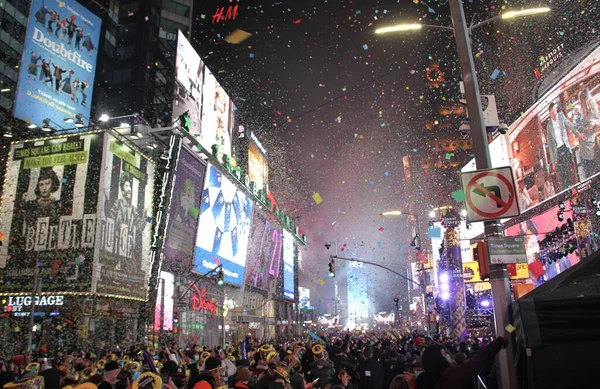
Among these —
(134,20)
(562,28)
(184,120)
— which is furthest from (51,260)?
(562,28)

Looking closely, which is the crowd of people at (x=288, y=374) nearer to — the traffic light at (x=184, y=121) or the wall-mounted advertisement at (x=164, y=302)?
the wall-mounted advertisement at (x=164, y=302)

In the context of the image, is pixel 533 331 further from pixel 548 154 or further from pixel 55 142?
pixel 548 154

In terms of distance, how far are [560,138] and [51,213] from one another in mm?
39187

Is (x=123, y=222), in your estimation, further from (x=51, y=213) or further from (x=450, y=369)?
(x=450, y=369)

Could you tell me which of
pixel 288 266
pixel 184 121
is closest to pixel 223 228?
pixel 184 121

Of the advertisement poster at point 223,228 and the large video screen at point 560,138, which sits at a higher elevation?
the large video screen at point 560,138

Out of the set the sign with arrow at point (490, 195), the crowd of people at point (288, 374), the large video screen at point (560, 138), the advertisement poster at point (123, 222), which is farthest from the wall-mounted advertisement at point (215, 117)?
the sign with arrow at point (490, 195)

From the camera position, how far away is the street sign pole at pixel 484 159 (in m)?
6.33

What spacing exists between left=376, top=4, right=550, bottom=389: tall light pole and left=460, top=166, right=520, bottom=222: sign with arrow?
0.74 feet

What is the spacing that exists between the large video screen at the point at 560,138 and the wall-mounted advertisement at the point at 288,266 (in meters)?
36.1

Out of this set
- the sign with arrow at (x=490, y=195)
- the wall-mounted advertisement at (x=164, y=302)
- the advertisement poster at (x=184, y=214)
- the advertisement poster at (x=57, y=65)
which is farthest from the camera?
the advertisement poster at (x=184, y=214)

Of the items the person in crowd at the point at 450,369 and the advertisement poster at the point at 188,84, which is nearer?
the person in crowd at the point at 450,369

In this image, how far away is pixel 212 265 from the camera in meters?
42.2

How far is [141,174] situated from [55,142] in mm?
5994
